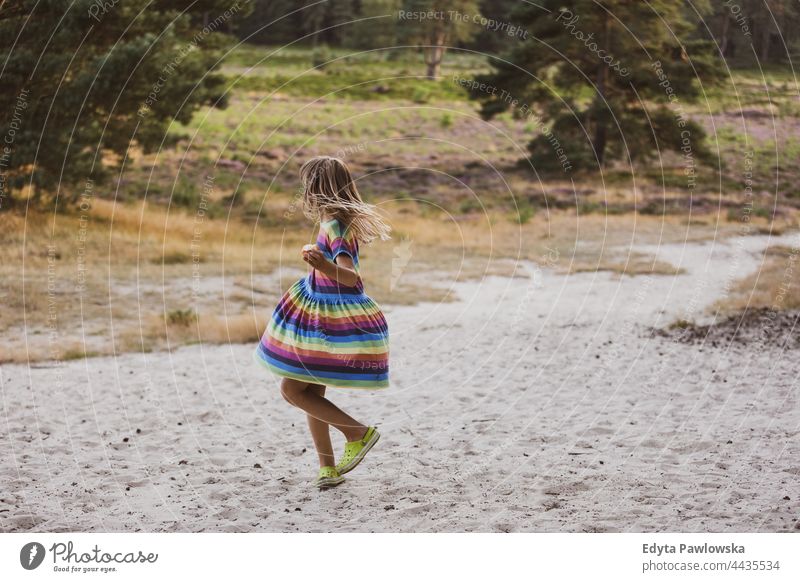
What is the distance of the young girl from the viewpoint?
5.27 meters

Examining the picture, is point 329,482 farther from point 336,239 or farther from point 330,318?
point 336,239

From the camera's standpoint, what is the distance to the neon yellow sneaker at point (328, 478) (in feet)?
18.8

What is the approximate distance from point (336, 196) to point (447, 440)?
2.47 m

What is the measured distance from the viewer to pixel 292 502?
5.63 metres

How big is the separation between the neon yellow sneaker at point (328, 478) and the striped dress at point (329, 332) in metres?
0.65

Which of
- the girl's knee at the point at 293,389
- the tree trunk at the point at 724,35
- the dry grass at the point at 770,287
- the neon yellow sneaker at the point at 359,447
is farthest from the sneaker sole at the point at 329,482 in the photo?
the tree trunk at the point at 724,35

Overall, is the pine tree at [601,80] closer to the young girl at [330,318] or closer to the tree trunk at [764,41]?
the tree trunk at [764,41]

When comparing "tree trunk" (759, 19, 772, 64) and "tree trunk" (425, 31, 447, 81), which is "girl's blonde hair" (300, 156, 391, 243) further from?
"tree trunk" (425, 31, 447, 81)

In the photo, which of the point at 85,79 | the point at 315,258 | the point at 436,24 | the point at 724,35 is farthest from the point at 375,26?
the point at 315,258

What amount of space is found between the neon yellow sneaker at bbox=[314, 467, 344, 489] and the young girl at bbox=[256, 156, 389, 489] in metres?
0.39

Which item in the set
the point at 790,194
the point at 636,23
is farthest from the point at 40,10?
the point at 790,194

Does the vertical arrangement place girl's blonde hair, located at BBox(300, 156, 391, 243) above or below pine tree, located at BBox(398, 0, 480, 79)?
below

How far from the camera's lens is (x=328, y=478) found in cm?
574

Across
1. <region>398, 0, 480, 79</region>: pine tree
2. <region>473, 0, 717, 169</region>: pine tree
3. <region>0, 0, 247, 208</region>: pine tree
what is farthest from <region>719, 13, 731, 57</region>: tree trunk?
<region>0, 0, 247, 208</region>: pine tree
